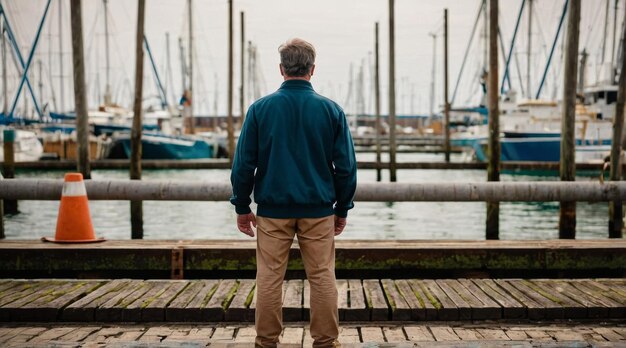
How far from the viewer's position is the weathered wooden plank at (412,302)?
18.2ft

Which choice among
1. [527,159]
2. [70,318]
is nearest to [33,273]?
[70,318]

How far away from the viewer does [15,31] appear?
4769cm

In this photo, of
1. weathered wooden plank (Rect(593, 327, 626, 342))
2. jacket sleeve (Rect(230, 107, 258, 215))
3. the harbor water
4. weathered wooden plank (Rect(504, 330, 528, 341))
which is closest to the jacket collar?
jacket sleeve (Rect(230, 107, 258, 215))

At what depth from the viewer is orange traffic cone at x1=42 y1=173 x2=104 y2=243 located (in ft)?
24.7

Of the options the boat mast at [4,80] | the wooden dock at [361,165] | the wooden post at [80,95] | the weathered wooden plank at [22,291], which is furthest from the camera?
the boat mast at [4,80]

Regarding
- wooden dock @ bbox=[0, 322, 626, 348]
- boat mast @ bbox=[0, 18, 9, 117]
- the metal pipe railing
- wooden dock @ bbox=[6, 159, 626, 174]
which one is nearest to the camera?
wooden dock @ bbox=[0, 322, 626, 348]

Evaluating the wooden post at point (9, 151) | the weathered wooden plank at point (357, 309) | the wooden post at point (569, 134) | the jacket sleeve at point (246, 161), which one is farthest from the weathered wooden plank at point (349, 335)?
the wooden post at point (9, 151)

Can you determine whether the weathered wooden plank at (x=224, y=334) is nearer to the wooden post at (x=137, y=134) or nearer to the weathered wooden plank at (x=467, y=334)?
the weathered wooden plank at (x=467, y=334)

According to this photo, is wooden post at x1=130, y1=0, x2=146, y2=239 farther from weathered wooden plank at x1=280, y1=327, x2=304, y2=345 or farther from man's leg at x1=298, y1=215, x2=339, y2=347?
man's leg at x1=298, y1=215, x2=339, y2=347

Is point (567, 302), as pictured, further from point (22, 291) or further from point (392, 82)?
point (392, 82)

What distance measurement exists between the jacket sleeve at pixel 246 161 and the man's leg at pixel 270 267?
198mm

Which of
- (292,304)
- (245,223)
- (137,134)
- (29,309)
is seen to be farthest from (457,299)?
(137,134)

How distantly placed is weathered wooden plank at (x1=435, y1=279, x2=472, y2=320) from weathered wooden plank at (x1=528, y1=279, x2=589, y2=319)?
775mm

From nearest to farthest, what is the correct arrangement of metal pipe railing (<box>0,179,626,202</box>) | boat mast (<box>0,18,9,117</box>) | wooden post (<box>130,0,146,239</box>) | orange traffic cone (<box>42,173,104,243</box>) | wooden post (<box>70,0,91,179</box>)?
orange traffic cone (<box>42,173,104,243</box>), metal pipe railing (<box>0,179,626,202</box>), wooden post (<box>70,0,91,179</box>), wooden post (<box>130,0,146,239</box>), boat mast (<box>0,18,9,117</box>)
